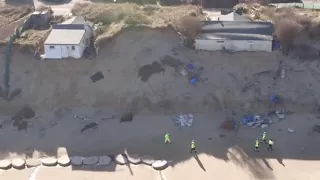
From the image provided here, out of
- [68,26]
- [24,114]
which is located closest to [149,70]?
[68,26]

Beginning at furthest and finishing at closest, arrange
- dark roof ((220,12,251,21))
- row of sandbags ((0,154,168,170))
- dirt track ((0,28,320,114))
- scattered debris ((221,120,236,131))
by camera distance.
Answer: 1. dark roof ((220,12,251,21))
2. dirt track ((0,28,320,114))
3. scattered debris ((221,120,236,131))
4. row of sandbags ((0,154,168,170))

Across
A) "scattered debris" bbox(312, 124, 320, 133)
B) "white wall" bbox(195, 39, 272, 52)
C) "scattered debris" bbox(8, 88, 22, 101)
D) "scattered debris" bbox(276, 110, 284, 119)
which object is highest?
"white wall" bbox(195, 39, 272, 52)

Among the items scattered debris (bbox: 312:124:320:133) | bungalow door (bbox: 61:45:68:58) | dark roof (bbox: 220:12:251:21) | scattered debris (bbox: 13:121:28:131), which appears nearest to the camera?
scattered debris (bbox: 312:124:320:133)

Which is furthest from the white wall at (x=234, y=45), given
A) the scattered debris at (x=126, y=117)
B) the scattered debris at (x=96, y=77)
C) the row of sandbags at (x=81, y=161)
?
the row of sandbags at (x=81, y=161)

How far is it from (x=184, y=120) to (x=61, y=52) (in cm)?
956

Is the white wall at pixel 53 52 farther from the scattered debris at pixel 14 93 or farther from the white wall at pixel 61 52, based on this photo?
the scattered debris at pixel 14 93

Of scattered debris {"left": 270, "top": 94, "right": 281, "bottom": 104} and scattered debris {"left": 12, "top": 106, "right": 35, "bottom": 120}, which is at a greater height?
scattered debris {"left": 270, "top": 94, "right": 281, "bottom": 104}

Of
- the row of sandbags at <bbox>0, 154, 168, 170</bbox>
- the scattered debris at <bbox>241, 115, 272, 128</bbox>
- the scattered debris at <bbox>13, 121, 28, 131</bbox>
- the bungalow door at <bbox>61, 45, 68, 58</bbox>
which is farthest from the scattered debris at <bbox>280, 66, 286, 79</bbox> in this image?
the scattered debris at <bbox>13, 121, 28, 131</bbox>

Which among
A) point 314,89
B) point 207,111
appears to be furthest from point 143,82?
point 314,89

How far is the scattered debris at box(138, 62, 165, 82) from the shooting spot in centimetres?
3300

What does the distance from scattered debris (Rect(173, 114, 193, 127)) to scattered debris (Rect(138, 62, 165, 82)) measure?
11.6 ft

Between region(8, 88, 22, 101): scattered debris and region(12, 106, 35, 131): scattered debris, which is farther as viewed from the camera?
region(8, 88, 22, 101): scattered debris

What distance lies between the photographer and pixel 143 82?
32.8m

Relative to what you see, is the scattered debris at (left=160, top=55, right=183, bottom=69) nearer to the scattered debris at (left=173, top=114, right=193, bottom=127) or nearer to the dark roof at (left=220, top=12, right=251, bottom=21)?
the scattered debris at (left=173, top=114, right=193, bottom=127)
